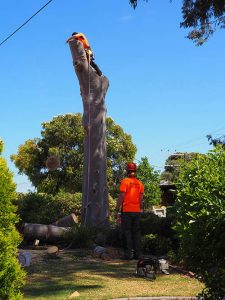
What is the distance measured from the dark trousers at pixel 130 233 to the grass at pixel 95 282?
525 mm

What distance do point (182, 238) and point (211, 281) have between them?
60 cm

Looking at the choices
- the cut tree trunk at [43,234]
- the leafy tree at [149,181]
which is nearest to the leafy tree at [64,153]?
the leafy tree at [149,181]

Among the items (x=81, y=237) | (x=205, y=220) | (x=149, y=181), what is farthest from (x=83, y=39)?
(x=149, y=181)

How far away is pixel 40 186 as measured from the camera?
136 feet

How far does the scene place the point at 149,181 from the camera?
54.3 metres

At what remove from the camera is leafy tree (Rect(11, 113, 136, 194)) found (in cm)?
4138

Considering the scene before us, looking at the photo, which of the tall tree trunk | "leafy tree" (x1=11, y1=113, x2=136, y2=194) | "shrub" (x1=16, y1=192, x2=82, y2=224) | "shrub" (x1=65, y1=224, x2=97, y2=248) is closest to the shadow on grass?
"shrub" (x1=65, y1=224, x2=97, y2=248)

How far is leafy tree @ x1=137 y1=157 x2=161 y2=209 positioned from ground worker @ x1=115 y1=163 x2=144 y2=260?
123 feet

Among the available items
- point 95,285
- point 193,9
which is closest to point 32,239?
point 95,285

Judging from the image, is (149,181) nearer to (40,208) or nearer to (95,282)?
(40,208)

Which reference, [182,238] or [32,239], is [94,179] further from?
[182,238]

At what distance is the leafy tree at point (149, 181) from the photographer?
163ft

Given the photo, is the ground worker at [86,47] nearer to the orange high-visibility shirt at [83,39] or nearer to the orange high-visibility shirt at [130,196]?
the orange high-visibility shirt at [83,39]

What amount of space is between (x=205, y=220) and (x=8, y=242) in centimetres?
187
